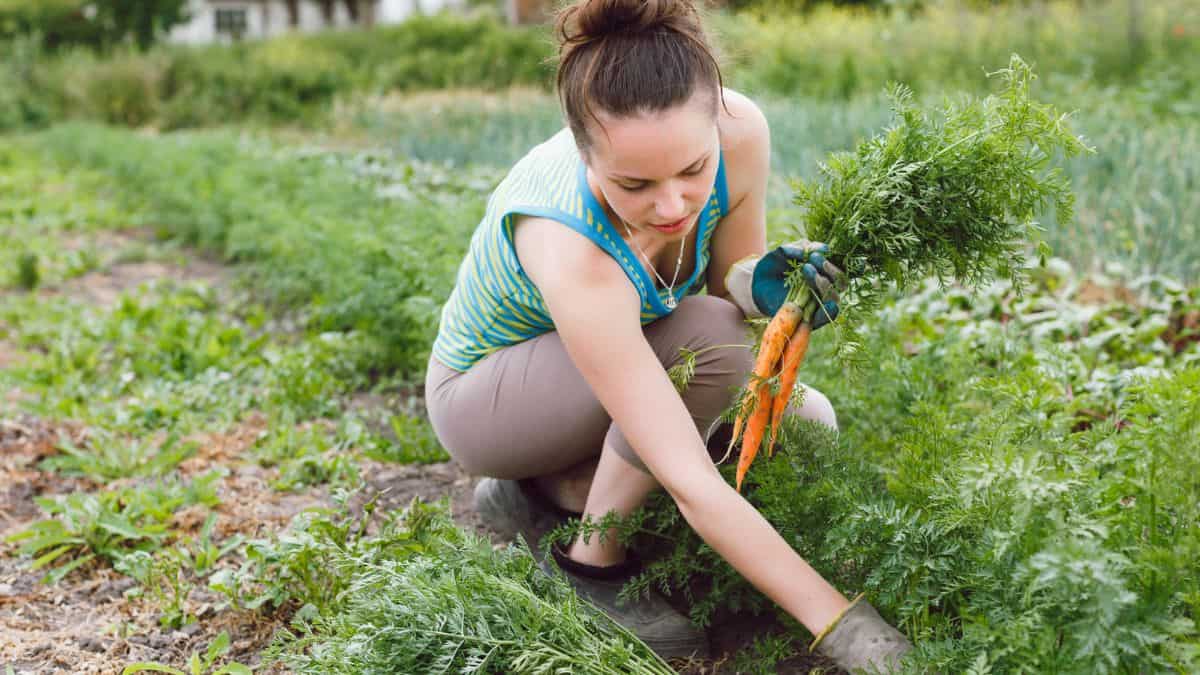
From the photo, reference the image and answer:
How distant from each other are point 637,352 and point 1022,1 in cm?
1230

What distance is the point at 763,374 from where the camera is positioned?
81.1 inches

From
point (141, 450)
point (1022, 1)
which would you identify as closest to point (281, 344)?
point (141, 450)

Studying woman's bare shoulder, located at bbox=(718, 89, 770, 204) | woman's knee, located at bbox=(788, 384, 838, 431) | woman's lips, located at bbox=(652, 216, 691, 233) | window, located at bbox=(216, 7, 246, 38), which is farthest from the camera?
window, located at bbox=(216, 7, 246, 38)

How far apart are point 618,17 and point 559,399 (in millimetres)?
867

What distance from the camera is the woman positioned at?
1.87 meters

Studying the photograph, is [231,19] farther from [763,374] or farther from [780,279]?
[763,374]

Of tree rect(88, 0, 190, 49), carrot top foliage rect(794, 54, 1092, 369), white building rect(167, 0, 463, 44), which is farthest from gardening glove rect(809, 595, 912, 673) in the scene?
white building rect(167, 0, 463, 44)

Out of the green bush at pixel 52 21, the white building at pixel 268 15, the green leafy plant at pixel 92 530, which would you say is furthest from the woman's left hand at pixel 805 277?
the white building at pixel 268 15

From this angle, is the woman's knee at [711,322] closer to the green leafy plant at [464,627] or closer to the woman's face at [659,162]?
the woman's face at [659,162]

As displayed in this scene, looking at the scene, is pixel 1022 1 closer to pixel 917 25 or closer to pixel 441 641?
pixel 917 25

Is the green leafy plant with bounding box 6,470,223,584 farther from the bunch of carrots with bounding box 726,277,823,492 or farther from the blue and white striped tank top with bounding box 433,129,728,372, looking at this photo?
the bunch of carrots with bounding box 726,277,823,492

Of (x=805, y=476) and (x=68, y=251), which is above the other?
(x=805, y=476)

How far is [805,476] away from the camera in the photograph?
2.20 m

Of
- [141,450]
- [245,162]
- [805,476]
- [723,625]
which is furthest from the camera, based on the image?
[245,162]
